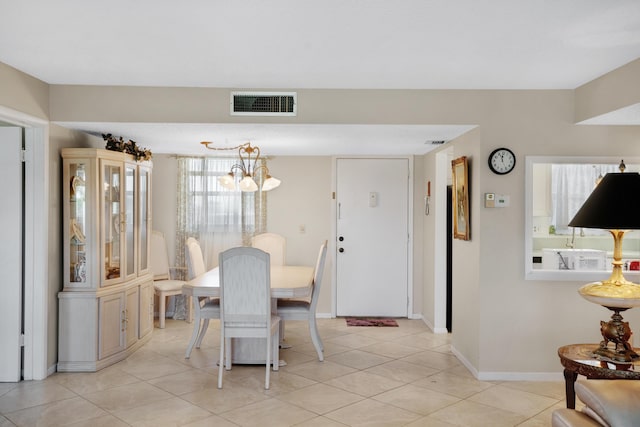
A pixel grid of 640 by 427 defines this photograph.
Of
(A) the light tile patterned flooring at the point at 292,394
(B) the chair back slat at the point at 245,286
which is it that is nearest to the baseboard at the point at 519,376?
(A) the light tile patterned flooring at the point at 292,394

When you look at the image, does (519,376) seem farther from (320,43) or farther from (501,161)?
(320,43)

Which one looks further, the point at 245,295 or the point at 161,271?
the point at 161,271

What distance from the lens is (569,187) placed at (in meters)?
4.27

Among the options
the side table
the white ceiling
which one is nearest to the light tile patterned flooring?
the side table

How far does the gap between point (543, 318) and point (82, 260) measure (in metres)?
3.86

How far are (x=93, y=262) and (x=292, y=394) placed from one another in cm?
199

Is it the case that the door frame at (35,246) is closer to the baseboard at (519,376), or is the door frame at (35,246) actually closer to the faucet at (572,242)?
the baseboard at (519,376)

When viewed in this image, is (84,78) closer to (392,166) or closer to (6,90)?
(6,90)

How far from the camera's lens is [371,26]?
106 inches

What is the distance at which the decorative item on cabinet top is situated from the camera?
4.54 meters

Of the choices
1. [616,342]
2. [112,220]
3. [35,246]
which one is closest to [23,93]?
[35,246]

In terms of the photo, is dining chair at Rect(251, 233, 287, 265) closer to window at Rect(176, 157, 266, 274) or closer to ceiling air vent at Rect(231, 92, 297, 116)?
window at Rect(176, 157, 266, 274)

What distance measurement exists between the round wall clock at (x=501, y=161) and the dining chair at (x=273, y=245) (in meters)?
2.89

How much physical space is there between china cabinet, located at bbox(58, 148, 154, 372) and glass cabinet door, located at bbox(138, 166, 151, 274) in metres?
0.45
